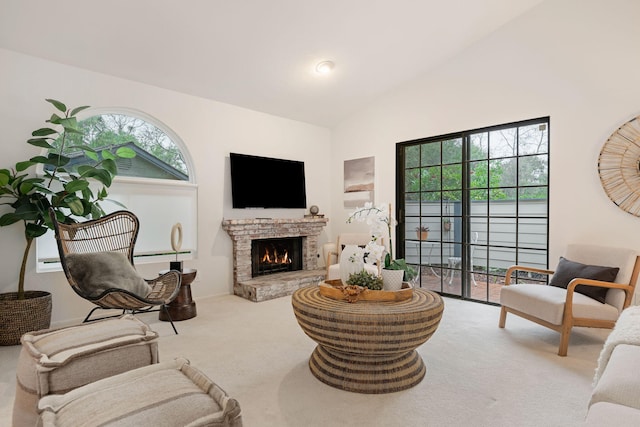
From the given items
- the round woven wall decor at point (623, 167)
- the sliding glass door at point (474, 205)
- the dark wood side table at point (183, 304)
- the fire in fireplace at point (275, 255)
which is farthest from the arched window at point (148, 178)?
the round woven wall decor at point (623, 167)

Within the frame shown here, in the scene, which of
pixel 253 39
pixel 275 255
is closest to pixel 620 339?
pixel 253 39

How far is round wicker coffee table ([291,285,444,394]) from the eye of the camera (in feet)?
6.74

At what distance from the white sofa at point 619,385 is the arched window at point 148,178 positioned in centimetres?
370

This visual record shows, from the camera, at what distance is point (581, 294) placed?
2.97m

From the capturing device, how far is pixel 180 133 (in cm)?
435

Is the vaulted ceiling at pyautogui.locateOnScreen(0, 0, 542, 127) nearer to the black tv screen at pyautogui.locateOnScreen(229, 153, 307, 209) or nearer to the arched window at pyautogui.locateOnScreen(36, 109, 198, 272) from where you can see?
the arched window at pyautogui.locateOnScreen(36, 109, 198, 272)

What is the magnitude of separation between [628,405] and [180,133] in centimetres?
451

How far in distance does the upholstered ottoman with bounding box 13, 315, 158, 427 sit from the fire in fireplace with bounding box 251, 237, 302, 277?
3191mm

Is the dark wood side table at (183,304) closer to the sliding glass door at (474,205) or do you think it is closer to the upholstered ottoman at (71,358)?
the upholstered ottoman at (71,358)

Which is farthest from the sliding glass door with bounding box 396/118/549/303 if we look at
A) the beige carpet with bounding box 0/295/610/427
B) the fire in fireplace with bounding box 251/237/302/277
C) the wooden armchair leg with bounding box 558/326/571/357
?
the fire in fireplace with bounding box 251/237/302/277

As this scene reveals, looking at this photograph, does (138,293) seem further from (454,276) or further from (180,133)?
(454,276)

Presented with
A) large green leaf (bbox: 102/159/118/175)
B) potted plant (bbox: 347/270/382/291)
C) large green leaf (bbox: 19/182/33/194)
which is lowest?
potted plant (bbox: 347/270/382/291)

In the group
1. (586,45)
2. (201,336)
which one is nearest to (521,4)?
(586,45)

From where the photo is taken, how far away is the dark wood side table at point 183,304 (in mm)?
3662
